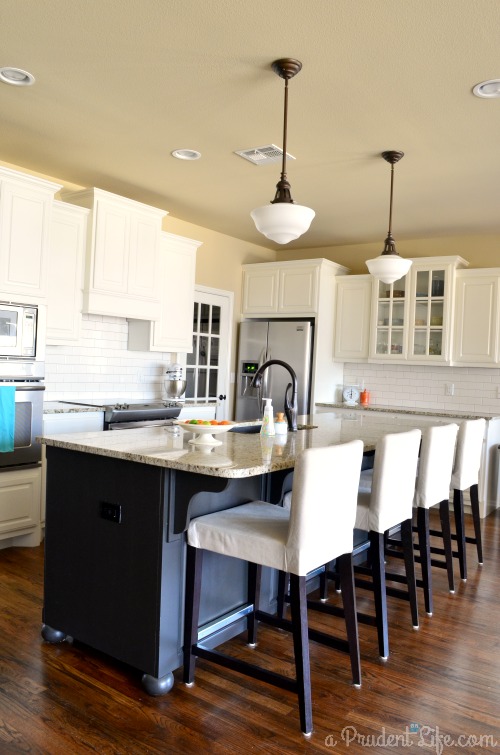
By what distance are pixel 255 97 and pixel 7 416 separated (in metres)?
2.35

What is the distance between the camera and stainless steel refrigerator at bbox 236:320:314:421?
6137 millimetres

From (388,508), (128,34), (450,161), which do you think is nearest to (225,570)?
(388,508)

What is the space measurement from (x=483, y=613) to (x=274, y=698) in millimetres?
1436

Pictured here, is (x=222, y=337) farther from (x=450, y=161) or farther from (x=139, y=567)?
(x=139, y=567)

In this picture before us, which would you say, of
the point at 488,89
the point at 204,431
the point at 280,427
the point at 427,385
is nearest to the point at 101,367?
the point at 280,427

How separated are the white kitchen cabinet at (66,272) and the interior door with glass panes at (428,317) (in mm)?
3226

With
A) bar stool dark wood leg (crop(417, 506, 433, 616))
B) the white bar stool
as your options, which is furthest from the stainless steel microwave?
bar stool dark wood leg (crop(417, 506, 433, 616))

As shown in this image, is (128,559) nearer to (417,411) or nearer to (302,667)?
(302,667)

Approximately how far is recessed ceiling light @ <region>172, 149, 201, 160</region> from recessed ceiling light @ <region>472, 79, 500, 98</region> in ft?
5.83

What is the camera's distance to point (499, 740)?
2.05 meters

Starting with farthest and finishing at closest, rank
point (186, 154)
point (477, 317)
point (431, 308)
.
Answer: point (431, 308) → point (477, 317) → point (186, 154)

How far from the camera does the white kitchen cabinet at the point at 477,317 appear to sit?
18.2 feet

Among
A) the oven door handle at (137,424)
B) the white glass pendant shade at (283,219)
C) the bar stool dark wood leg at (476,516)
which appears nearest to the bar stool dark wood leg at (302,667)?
the white glass pendant shade at (283,219)

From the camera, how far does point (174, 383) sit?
5.44 m
